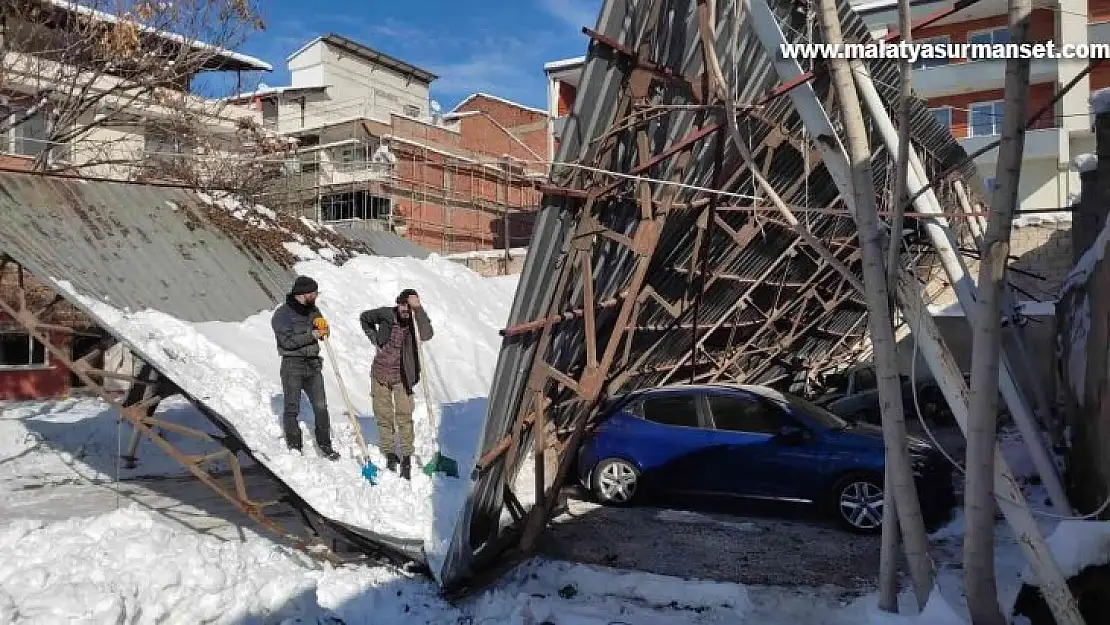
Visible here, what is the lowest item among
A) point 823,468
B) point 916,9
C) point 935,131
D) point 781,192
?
point 823,468

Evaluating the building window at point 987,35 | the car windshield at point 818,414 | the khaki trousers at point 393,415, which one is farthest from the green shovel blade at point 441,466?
the building window at point 987,35

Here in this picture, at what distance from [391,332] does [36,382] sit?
540 inches

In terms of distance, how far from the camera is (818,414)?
833 centimetres

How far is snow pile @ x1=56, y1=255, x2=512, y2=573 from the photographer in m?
6.63

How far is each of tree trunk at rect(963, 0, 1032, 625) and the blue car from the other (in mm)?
3587

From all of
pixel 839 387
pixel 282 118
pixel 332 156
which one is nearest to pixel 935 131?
pixel 839 387

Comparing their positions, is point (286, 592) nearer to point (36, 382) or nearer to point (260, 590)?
point (260, 590)

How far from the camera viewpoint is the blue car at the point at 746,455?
7551 millimetres

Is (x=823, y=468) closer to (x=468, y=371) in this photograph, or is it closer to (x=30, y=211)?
(x=468, y=371)

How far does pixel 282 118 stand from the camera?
115ft

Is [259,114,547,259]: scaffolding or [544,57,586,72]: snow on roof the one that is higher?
[544,57,586,72]: snow on roof

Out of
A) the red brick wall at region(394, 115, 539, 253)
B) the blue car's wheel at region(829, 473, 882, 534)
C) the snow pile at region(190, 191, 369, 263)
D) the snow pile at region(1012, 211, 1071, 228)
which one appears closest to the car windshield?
the blue car's wheel at region(829, 473, 882, 534)

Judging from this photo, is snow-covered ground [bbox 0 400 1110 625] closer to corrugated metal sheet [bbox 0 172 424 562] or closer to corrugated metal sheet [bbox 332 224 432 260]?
corrugated metal sheet [bbox 0 172 424 562]

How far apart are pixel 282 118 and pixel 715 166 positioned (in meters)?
31.5
